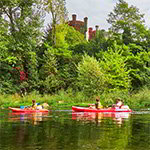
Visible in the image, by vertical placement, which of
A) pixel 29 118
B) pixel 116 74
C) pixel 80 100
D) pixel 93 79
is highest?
pixel 116 74

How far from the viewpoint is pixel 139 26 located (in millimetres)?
38125

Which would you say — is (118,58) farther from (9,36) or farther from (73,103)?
(9,36)

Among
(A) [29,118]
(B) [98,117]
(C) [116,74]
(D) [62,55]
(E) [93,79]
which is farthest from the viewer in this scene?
(D) [62,55]

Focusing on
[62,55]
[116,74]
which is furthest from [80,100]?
[62,55]

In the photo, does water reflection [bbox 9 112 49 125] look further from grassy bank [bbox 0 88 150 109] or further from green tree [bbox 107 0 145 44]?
green tree [bbox 107 0 145 44]

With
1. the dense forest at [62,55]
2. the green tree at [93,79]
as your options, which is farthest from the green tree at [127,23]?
the green tree at [93,79]

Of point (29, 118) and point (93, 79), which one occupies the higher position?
point (93, 79)

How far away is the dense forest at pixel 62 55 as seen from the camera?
1246 inches

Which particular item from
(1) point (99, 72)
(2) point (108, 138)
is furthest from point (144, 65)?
(2) point (108, 138)

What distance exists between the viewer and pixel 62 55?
37.5 metres

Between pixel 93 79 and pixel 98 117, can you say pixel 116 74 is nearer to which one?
pixel 93 79

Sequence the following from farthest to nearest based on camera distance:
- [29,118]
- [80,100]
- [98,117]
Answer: [80,100]
[98,117]
[29,118]

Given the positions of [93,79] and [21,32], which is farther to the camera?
[21,32]

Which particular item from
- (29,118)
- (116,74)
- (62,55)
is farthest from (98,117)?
(62,55)
